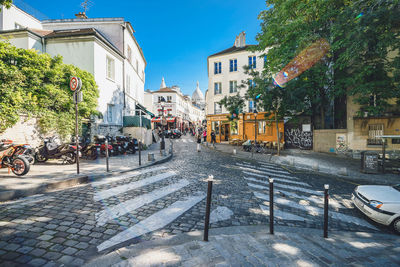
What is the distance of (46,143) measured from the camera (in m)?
7.90

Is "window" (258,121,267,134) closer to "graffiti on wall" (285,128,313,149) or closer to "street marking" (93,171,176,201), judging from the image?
"graffiti on wall" (285,128,313,149)

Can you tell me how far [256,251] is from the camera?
2381 millimetres

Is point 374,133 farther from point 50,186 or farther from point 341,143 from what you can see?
point 50,186

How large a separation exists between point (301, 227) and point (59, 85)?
1261cm

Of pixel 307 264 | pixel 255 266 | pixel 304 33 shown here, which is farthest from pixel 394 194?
pixel 304 33

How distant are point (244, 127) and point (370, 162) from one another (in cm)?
1524

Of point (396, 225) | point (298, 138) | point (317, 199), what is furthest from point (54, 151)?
point (298, 138)

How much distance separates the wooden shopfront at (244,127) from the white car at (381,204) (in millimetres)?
14299

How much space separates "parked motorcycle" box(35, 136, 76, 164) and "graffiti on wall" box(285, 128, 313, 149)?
61.7ft

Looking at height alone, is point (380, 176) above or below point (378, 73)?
below

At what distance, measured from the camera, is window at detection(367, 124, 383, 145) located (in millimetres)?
12562

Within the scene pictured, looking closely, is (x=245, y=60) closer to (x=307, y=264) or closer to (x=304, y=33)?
(x=304, y=33)

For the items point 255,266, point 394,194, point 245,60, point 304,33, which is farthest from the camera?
point 245,60

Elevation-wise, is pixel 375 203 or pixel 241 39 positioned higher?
pixel 241 39
